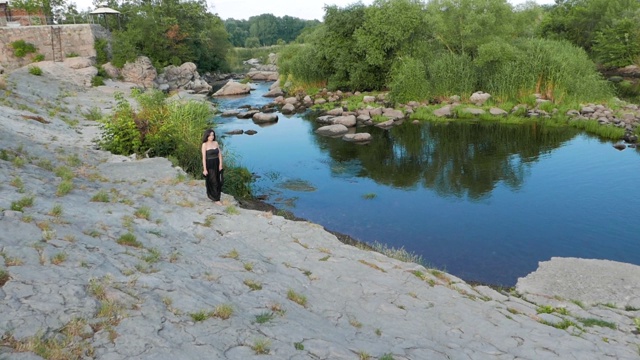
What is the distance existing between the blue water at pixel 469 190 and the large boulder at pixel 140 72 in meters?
20.7

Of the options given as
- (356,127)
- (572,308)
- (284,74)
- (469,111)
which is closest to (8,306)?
(572,308)

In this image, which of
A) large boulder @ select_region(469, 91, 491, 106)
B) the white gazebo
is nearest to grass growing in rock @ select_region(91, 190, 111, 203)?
large boulder @ select_region(469, 91, 491, 106)

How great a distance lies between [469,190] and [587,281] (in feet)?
27.2

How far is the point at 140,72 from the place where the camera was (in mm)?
45156

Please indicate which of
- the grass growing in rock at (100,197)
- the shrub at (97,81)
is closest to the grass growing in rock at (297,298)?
the grass growing in rock at (100,197)

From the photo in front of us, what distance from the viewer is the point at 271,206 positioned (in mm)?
→ 17297

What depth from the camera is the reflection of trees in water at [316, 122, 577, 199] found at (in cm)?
2046

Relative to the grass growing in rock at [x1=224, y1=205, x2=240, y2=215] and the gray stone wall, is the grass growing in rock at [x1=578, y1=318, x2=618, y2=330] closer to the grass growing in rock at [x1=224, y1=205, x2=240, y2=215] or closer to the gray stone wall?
the grass growing in rock at [x1=224, y1=205, x2=240, y2=215]

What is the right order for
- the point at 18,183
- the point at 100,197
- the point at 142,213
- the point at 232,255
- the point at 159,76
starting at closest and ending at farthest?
1. the point at 232,255
2. the point at 18,183
3. the point at 142,213
4. the point at 100,197
5. the point at 159,76

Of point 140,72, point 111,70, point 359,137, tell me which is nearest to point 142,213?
point 359,137

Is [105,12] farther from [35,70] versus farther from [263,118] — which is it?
[263,118]

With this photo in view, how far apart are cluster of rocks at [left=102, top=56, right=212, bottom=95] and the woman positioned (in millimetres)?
34019

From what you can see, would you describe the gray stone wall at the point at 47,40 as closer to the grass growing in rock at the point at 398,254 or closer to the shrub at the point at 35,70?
the shrub at the point at 35,70

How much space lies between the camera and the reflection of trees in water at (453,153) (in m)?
20.5
